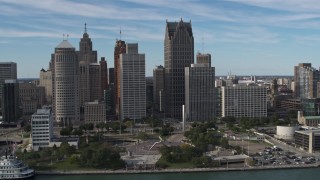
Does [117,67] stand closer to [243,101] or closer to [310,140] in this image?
[243,101]

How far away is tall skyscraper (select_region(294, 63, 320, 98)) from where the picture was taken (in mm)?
69031

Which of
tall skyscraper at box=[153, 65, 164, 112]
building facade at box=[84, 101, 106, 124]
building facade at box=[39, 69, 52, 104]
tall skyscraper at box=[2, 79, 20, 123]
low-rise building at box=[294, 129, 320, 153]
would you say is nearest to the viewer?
low-rise building at box=[294, 129, 320, 153]

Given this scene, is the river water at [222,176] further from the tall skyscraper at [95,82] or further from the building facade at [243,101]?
the tall skyscraper at [95,82]

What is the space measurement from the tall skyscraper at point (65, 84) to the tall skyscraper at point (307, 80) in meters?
32.9

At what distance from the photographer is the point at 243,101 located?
57.5m

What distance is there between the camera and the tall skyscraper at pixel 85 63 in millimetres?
67562

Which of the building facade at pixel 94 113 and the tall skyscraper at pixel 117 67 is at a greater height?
the tall skyscraper at pixel 117 67

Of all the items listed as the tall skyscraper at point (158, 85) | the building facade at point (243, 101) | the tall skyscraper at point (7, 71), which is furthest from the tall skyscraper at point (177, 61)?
the tall skyscraper at point (7, 71)

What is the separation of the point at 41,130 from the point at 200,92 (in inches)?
876

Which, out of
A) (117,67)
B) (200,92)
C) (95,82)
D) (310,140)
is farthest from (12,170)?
(95,82)

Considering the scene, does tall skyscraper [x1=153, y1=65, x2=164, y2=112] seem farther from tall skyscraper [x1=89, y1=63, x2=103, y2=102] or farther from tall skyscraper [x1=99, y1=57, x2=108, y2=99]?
tall skyscraper [x1=89, y1=63, x2=103, y2=102]

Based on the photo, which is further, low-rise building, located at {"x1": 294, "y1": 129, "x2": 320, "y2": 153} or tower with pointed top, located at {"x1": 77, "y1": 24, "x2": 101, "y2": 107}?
tower with pointed top, located at {"x1": 77, "y1": 24, "x2": 101, "y2": 107}

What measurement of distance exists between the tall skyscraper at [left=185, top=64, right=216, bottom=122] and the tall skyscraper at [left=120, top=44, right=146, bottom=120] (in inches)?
198

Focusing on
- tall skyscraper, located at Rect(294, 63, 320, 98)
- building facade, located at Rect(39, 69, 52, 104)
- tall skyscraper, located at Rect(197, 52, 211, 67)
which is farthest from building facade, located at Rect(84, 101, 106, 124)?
tall skyscraper, located at Rect(294, 63, 320, 98)
